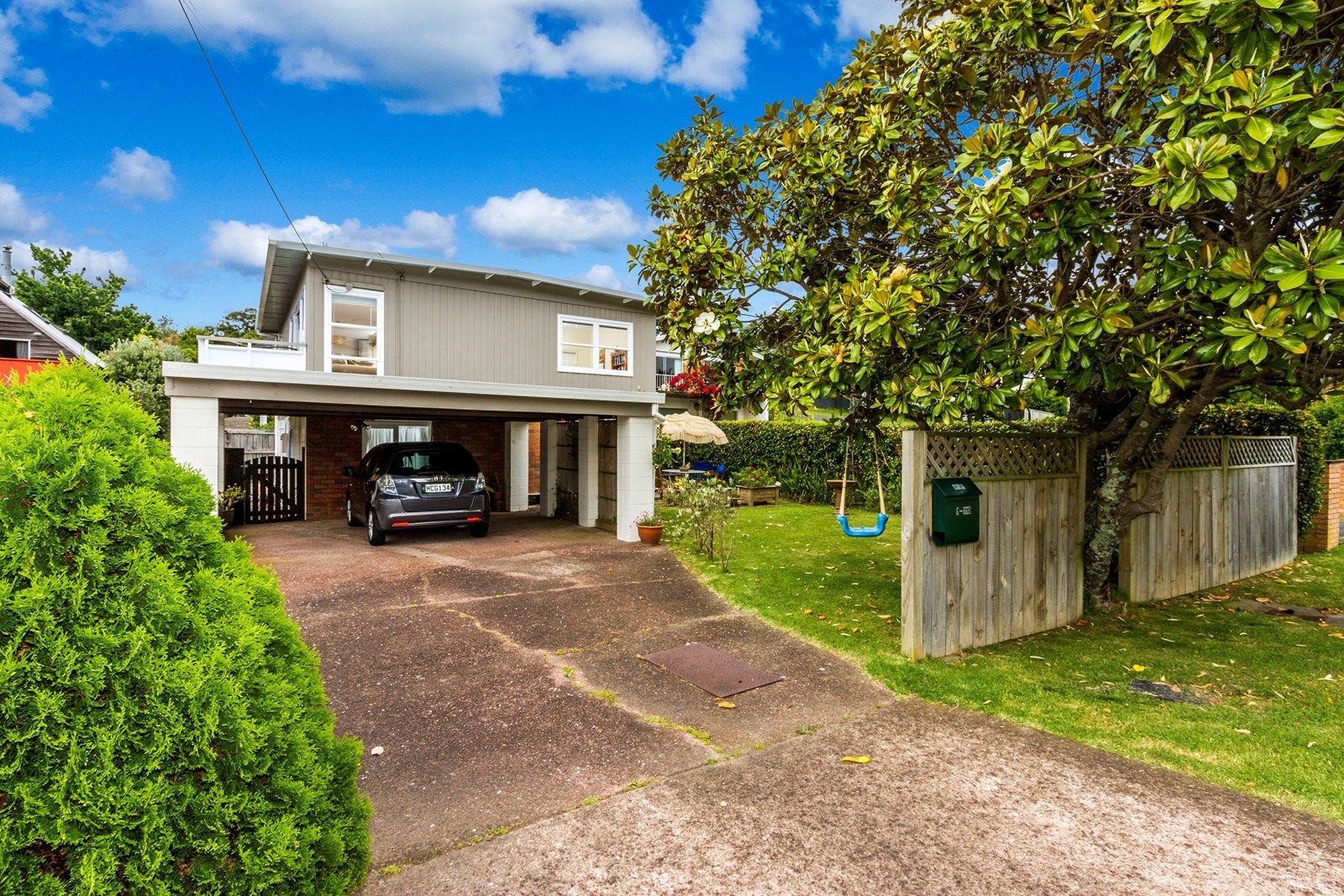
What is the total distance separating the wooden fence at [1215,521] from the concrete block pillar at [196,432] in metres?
10.7

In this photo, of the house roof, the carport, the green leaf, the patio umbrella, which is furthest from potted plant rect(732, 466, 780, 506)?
the green leaf

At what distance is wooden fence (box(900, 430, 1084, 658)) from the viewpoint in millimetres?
5273

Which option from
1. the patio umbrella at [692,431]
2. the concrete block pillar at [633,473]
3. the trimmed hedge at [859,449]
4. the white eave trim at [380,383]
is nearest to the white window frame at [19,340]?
the white eave trim at [380,383]

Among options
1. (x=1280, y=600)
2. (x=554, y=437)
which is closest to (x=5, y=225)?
(x=554, y=437)

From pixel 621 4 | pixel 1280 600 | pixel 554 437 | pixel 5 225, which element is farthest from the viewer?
pixel 5 225

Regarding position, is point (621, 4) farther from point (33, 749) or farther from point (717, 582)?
point (33, 749)

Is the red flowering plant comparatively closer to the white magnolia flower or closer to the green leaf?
the white magnolia flower

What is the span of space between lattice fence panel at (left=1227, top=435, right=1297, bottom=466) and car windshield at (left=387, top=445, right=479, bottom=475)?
429 inches

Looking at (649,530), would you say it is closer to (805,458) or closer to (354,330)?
(805,458)

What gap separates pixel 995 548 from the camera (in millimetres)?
5730

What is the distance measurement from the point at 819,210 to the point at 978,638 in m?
4.16

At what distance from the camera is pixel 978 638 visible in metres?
5.62

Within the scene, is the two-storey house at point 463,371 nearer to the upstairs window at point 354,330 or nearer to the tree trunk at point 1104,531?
the upstairs window at point 354,330

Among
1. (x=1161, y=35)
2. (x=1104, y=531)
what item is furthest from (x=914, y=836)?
(x=1104, y=531)
